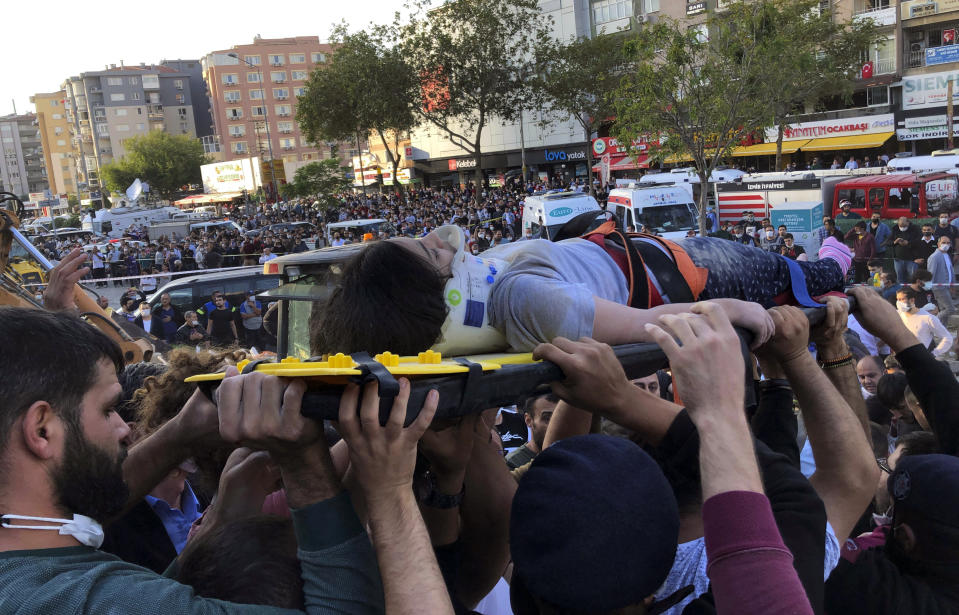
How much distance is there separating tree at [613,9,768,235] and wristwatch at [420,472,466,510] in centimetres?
1804

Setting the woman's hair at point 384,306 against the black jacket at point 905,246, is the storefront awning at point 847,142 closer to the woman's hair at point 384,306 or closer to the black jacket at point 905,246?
the black jacket at point 905,246

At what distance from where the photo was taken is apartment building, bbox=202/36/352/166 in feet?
302

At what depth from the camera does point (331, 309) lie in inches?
79.3

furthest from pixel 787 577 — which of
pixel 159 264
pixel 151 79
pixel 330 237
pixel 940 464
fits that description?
pixel 151 79

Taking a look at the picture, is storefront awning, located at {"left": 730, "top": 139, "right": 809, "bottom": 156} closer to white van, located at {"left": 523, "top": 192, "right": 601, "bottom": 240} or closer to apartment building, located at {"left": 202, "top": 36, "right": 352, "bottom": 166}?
white van, located at {"left": 523, "top": 192, "right": 601, "bottom": 240}

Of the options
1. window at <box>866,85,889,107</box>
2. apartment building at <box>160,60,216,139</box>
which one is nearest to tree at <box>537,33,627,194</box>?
window at <box>866,85,889,107</box>

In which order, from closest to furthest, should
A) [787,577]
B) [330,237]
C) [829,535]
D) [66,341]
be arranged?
[787,577] → [66,341] → [829,535] → [330,237]

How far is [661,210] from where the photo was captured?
2008 centimetres

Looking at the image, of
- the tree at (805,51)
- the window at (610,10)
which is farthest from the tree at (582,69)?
the window at (610,10)

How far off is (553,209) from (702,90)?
16.4 feet

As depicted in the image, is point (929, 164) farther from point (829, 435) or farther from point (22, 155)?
point (22, 155)

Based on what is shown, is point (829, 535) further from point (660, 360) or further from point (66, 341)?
point (66, 341)

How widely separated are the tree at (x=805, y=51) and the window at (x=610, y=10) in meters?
11.2

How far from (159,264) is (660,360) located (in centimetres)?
3082
